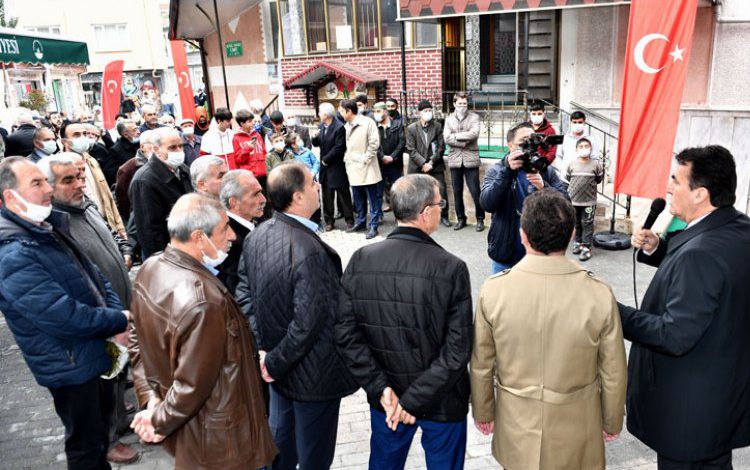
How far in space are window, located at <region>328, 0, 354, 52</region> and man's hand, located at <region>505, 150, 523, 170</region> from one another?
11002 millimetres

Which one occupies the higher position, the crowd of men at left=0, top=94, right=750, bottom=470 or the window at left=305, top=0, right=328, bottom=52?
the window at left=305, top=0, right=328, bottom=52

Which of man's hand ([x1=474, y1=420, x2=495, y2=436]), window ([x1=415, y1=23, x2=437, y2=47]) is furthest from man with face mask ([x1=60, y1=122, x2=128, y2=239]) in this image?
window ([x1=415, y1=23, x2=437, y2=47])

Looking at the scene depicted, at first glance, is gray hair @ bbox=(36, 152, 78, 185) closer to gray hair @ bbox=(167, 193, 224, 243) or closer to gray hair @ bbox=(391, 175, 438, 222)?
gray hair @ bbox=(167, 193, 224, 243)

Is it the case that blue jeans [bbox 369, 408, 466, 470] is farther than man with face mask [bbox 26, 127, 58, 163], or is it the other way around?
man with face mask [bbox 26, 127, 58, 163]

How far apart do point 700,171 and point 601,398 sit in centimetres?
112

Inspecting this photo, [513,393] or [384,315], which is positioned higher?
[384,315]

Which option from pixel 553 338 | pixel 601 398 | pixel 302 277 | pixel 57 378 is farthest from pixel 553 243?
pixel 57 378

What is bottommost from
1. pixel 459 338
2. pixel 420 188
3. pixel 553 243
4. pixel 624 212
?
pixel 624 212

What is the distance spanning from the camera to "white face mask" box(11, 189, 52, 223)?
2949 millimetres

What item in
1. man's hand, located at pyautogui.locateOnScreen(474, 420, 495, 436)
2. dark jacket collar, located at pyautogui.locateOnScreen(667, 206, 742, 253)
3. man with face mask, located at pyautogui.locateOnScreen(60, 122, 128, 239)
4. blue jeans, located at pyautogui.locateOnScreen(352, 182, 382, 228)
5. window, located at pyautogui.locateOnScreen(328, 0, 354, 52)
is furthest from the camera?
window, located at pyautogui.locateOnScreen(328, 0, 354, 52)

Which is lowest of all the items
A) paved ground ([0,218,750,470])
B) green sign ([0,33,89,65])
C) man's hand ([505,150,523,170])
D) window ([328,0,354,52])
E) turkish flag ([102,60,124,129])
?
paved ground ([0,218,750,470])

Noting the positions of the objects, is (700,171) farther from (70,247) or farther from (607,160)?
(607,160)

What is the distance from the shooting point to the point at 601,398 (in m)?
2.54

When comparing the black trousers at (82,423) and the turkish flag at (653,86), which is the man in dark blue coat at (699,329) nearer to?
the turkish flag at (653,86)
